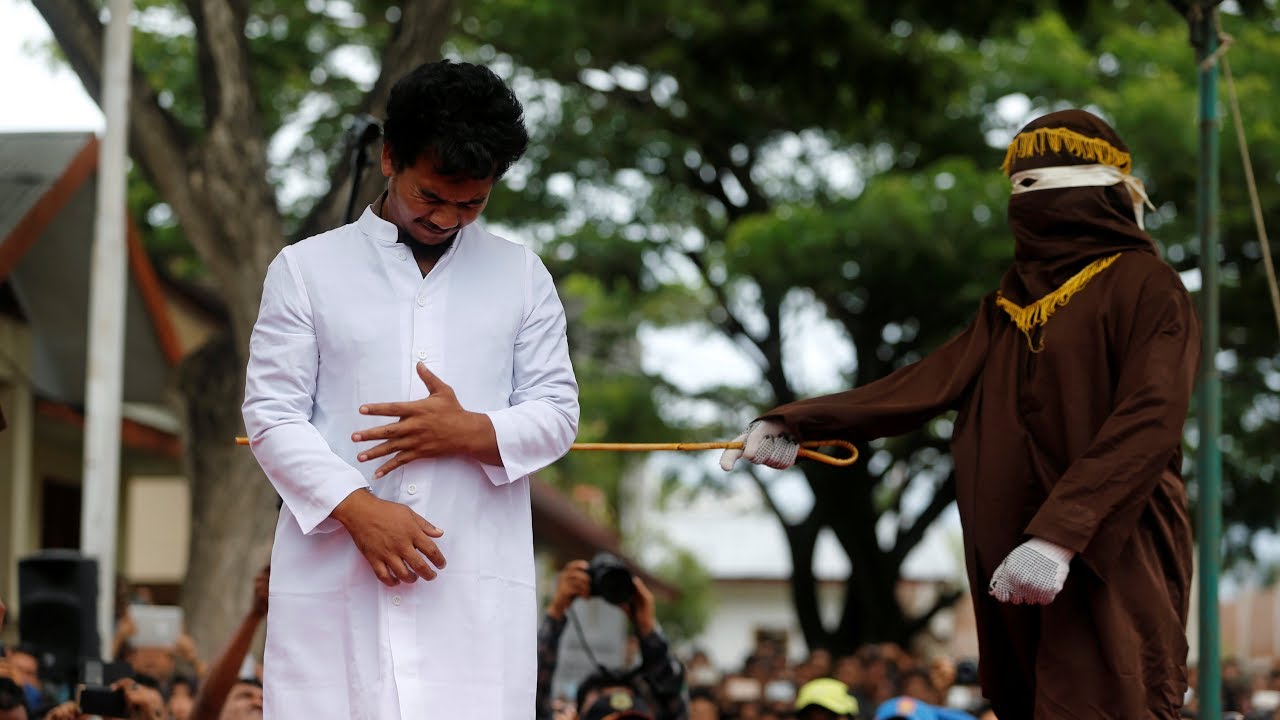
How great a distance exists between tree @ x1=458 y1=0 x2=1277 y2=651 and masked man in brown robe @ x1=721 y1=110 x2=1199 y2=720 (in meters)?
7.85

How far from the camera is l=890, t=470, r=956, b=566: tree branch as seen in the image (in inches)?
858

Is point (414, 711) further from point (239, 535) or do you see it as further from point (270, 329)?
point (239, 535)

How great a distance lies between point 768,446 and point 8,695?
309 cm

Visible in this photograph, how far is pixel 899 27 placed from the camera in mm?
17625

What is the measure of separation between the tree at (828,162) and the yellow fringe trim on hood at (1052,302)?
7.94 metres

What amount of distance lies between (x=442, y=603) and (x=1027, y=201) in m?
2.08

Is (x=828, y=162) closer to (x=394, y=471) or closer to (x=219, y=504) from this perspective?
(x=219, y=504)

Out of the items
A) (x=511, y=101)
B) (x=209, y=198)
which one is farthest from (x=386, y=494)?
(x=209, y=198)

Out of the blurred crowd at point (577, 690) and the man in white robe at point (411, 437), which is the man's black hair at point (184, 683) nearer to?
the blurred crowd at point (577, 690)

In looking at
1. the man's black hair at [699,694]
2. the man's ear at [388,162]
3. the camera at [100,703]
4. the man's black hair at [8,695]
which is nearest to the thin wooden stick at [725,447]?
the man's ear at [388,162]

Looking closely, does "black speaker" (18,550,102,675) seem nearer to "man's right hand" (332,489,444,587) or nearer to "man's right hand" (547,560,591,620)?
"man's right hand" (547,560,591,620)

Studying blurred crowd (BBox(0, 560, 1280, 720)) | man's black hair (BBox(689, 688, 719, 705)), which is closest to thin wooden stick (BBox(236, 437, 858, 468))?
blurred crowd (BBox(0, 560, 1280, 720))

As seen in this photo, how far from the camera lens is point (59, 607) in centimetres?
836

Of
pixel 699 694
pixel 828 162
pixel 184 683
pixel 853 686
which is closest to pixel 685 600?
pixel 828 162
